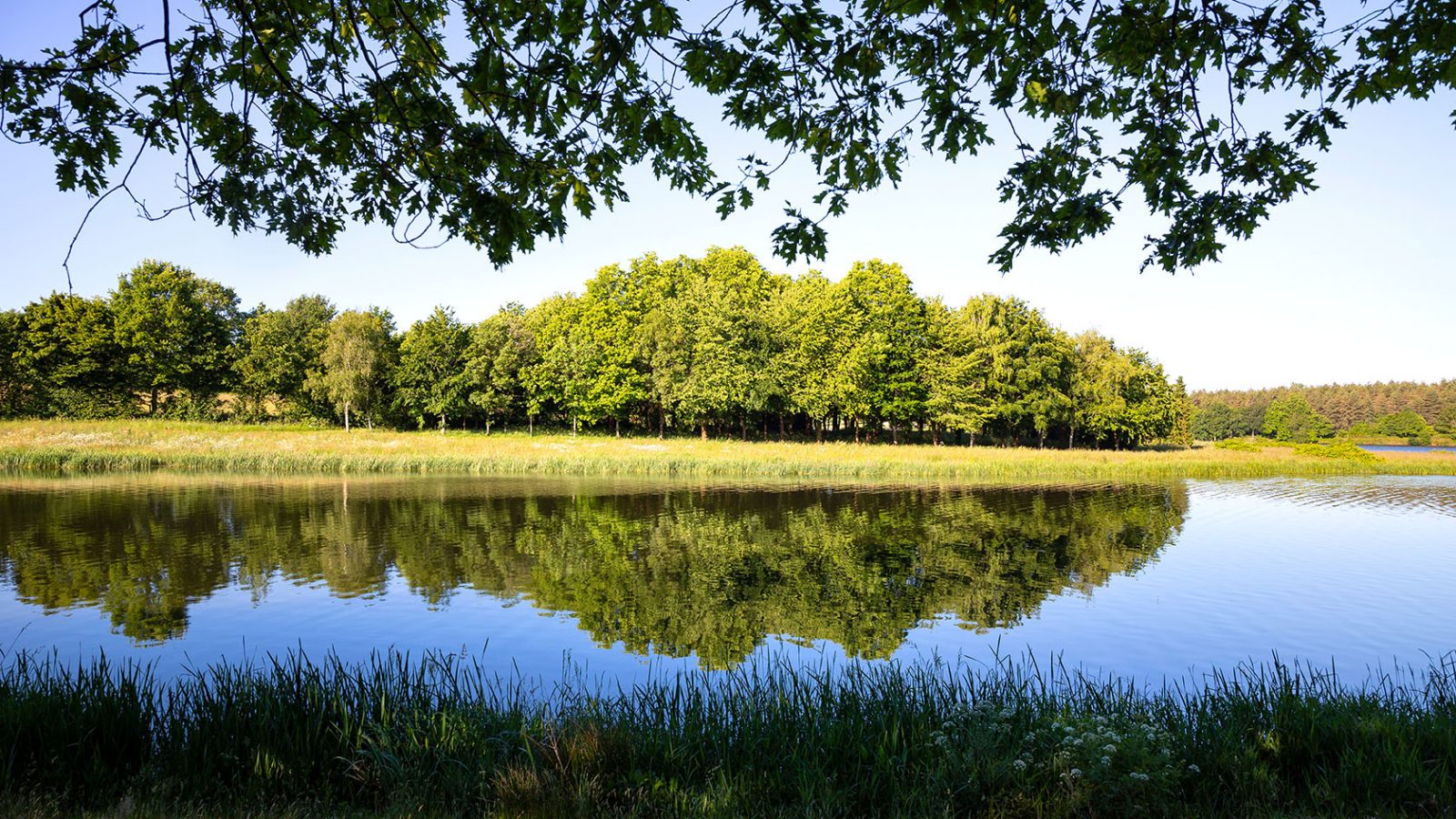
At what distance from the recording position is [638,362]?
6069cm

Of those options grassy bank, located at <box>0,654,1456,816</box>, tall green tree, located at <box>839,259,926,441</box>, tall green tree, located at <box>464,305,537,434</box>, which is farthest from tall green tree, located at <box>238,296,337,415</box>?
grassy bank, located at <box>0,654,1456,816</box>

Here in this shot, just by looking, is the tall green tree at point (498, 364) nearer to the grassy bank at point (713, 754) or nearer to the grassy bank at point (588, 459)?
the grassy bank at point (588, 459)

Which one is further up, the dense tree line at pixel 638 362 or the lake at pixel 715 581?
the dense tree line at pixel 638 362

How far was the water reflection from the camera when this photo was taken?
1246cm

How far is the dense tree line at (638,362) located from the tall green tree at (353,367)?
19cm

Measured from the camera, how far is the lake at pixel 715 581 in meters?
10.7

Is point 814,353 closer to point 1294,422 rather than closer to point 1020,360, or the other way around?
point 1020,360

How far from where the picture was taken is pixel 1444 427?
332 ft

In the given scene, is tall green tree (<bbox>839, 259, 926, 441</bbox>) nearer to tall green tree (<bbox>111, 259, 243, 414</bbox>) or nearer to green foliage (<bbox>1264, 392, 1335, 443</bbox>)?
tall green tree (<bbox>111, 259, 243, 414</bbox>)

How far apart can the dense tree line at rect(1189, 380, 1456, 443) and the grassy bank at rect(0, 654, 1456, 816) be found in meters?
112

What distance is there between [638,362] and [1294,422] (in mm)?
98750

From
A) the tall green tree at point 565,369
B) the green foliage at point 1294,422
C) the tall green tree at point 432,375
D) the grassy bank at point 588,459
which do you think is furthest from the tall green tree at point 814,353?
the green foliage at point 1294,422

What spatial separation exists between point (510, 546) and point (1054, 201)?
1567cm

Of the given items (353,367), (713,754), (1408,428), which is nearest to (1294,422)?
(1408,428)
